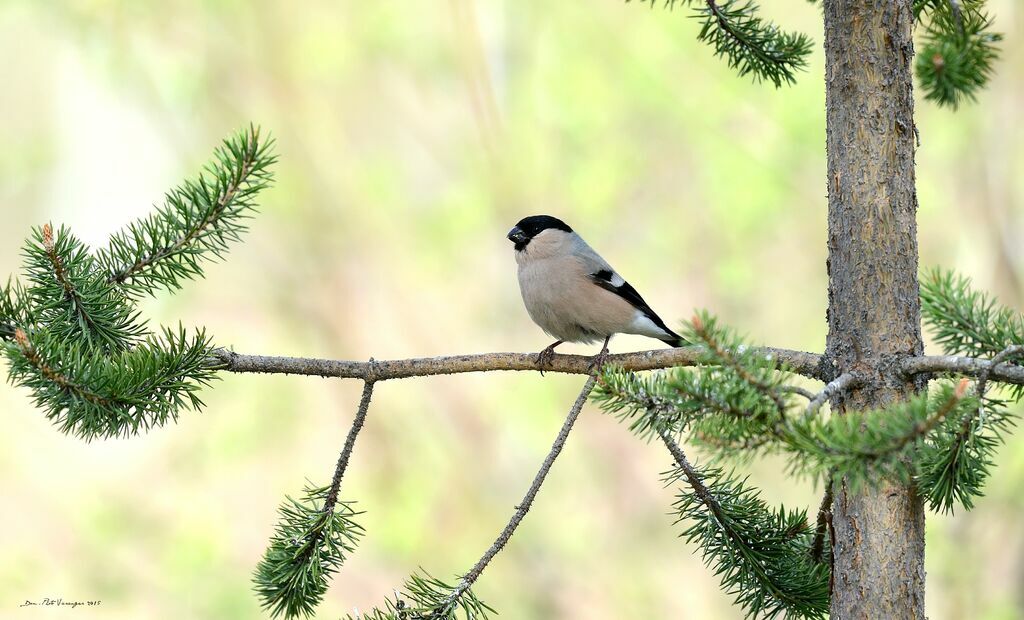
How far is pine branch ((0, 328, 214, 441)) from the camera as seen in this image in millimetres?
2082

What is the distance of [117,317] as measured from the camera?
2.40 meters

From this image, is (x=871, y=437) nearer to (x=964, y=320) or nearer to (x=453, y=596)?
(x=453, y=596)

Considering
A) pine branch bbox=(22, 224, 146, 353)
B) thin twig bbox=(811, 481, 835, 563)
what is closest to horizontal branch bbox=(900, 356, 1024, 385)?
thin twig bbox=(811, 481, 835, 563)

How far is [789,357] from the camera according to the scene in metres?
2.33

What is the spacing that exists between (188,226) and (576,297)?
7.35ft

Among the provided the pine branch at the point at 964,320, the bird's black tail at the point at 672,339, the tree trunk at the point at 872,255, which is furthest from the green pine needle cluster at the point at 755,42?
the bird's black tail at the point at 672,339

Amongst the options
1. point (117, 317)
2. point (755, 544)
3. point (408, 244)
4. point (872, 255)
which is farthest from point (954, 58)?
point (408, 244)

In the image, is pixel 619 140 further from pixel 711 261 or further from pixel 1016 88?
pixel 1016 88

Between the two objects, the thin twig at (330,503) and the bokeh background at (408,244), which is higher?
the bokeh background at (408,244)

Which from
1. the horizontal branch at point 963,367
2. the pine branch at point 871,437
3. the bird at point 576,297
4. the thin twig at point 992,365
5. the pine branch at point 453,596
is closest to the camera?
the pine branch at point 871,437

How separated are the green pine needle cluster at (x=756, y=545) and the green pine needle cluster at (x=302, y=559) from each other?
3.09ft

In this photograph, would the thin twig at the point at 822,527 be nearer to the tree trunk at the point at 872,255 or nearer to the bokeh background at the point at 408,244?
the tree trunk at the point at 872,255

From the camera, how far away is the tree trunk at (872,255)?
2.19 meters

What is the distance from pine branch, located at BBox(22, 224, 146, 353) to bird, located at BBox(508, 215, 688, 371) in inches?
85.5
